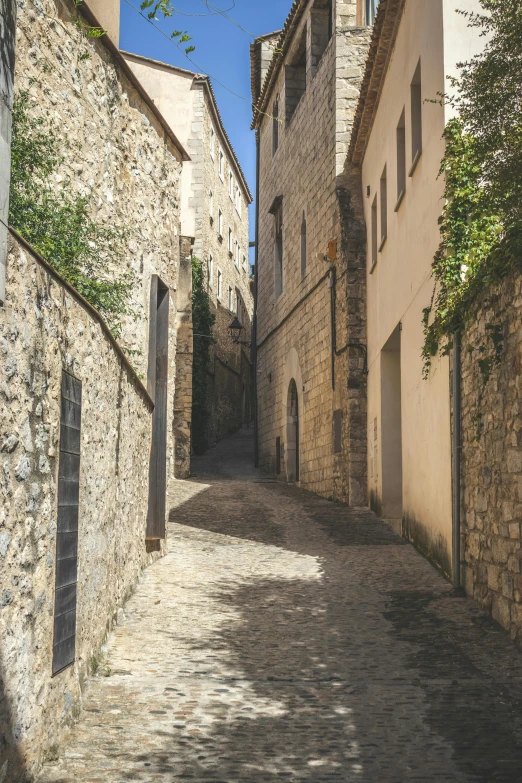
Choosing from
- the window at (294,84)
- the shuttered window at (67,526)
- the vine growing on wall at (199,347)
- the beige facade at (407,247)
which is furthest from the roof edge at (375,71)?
the vine growing on wall at (199,347)

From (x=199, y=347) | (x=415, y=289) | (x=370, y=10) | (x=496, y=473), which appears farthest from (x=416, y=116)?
(x=199, y=347)

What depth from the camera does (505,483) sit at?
5922 mm

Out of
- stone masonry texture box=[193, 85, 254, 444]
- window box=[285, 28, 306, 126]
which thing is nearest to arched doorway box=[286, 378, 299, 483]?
stone masonry texture box=[193, 85, 254, 444]

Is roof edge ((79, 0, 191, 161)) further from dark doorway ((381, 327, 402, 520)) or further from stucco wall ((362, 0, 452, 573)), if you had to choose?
dark doorway ((381, 327, 402, 520))

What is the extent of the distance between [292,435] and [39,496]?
15.4m

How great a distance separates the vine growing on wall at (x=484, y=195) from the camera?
6227 millimetres

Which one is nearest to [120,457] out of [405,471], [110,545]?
[110,545]

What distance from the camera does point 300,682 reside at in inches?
196

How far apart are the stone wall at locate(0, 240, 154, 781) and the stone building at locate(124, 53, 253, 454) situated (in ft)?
57.7

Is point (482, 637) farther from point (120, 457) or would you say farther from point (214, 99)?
point (214, 99)

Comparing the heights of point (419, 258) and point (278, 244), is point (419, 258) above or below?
below

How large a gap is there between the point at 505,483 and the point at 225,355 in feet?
73.5

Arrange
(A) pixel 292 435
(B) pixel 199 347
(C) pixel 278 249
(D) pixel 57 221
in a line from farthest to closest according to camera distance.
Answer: (B) pixel 199 347 → (C) pixel 278 249 → (A) pixel 292 435 → (D) pixel 57 221

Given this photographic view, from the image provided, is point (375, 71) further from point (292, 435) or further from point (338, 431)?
point (292, 435)
